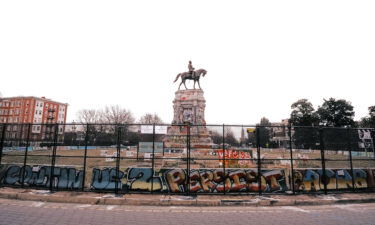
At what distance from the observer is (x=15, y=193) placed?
366 inches

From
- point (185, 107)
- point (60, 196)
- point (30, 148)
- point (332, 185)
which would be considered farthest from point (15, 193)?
point (185, 107)

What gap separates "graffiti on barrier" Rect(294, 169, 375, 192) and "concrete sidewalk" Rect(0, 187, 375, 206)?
706 mm

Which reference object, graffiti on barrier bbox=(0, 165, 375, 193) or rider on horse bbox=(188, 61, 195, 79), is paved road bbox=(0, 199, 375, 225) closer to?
graffiti on barrier bbox=(0, 165, 375, 193)

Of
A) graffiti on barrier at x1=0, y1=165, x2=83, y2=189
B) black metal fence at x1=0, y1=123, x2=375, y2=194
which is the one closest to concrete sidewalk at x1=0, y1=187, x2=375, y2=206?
black metal fence at x1=0, y1=123, x2=375, y2=194

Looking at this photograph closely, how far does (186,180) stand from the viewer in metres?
10.1

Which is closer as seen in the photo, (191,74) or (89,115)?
(191,74)

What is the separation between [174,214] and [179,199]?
166 cm

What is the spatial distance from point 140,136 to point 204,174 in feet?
18.5

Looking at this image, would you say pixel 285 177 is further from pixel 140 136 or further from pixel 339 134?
pixel 140 136

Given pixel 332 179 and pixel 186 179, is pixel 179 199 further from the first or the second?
pixel 332 179

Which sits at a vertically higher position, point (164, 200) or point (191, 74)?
point (191, 74)

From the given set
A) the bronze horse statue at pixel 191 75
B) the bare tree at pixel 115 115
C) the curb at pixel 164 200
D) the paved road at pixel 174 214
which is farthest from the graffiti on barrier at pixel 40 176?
the bare tree at pixel 115 115

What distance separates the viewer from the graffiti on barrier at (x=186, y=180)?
1005 cm

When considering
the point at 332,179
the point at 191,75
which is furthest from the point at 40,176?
the point at 191,75
